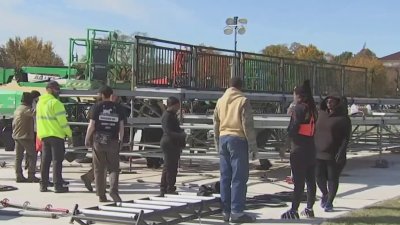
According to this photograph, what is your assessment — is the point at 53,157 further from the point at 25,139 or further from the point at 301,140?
the point at 301,140

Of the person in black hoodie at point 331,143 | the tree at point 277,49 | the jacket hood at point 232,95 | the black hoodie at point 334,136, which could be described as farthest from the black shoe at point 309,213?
the tree at point 277,49

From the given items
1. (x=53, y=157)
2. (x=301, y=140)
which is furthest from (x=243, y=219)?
(x=53, y=157)

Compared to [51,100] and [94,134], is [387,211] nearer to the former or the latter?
[94,134]

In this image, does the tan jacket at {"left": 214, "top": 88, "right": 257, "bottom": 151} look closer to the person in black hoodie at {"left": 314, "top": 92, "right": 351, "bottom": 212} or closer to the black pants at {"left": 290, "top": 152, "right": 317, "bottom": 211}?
the black pants at {"left": 290, "top": 152, "right": 317, "bottom": 211}

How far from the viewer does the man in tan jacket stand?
7559 mm

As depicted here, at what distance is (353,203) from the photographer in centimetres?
973

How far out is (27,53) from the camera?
64688mm

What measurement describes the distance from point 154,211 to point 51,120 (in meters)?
4.10

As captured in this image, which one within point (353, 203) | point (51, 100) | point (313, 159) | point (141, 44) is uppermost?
point (141, 44)

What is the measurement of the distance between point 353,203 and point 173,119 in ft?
10.5

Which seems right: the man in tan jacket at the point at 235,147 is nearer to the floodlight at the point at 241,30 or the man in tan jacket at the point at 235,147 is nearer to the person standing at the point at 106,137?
the person standing at the point at 106,137

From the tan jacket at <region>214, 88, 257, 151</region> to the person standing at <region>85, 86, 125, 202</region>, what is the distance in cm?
207

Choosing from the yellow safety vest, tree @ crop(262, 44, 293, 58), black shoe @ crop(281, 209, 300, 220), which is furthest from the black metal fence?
tree @ crop(262, 44, 293, 58)

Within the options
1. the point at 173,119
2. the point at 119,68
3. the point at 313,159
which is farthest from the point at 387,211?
the point at 119,68
